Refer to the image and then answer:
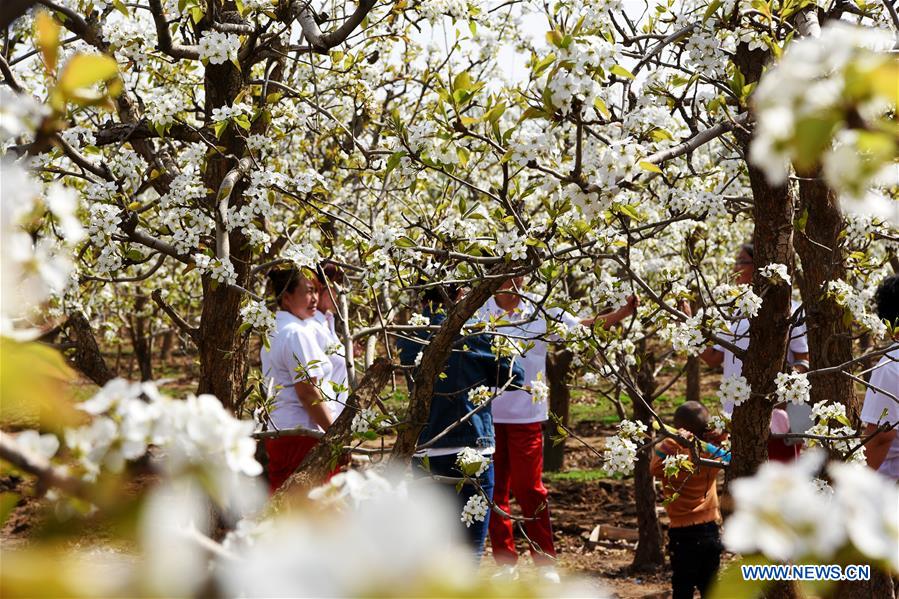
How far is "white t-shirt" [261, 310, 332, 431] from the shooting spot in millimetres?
4344

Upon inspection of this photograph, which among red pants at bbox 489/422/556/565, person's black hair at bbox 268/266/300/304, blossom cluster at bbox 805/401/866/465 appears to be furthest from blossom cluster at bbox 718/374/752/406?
red pants at bbox 489/422/556/565

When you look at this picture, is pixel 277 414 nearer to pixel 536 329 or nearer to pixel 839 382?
pixel 536 329

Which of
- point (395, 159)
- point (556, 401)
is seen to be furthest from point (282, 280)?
point (556, 401)

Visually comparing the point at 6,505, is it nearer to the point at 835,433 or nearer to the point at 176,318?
the point at 176,318

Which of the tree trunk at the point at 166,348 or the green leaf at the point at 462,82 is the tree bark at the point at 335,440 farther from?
the tree trunk at the point at 166,348

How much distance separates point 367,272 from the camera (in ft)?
10.9

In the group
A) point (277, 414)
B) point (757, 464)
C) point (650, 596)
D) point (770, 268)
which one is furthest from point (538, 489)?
point (770, 268)

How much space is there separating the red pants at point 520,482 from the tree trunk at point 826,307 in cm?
198

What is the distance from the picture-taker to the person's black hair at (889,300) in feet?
11.9

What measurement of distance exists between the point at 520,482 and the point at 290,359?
1798 mm

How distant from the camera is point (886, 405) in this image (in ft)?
11.3

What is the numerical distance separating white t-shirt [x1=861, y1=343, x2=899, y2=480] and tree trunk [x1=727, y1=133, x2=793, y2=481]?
69cm

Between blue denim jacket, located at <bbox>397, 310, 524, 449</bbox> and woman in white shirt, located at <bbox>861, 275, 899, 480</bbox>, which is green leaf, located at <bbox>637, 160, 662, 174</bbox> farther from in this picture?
blue denim jacket, located at <bbox>397, 310, 524, 449</bbox>

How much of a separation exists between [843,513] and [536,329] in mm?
4422
